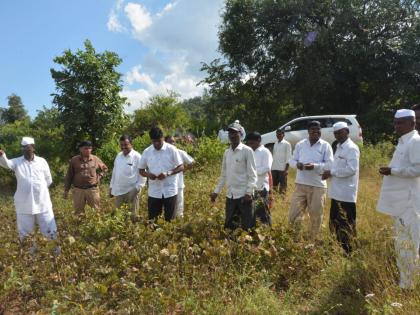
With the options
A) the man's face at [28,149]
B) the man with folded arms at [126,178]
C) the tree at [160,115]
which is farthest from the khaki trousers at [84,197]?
the tree at [160,115]

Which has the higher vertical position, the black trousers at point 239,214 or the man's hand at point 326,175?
the man's hand at point 326,175

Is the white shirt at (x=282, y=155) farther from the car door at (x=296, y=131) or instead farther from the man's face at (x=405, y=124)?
the car door at (x=296, y=131)

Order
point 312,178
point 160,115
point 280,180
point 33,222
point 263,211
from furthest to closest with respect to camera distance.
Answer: point 160,115, point 280,180, point 263,211, point 33,222, point 312,178

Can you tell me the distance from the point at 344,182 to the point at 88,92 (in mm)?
9171

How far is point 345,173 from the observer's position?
4969 millimetres

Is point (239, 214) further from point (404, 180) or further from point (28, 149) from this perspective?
point (28, 149)

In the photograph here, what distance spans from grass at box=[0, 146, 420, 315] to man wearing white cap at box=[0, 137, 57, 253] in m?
0.54

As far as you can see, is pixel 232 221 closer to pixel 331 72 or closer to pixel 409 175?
pixel 409 175

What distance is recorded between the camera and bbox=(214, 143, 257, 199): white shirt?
204 inches

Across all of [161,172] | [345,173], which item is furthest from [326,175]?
[161,172]

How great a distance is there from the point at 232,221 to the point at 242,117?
53.0 ft

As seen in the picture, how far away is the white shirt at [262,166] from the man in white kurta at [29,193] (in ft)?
10.1

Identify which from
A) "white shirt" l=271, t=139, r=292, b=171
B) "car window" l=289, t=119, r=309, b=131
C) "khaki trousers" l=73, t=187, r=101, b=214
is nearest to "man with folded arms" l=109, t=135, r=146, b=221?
"khaki trousers" l=73, t=187, r=101, b=214

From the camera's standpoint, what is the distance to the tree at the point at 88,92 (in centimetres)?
1202
